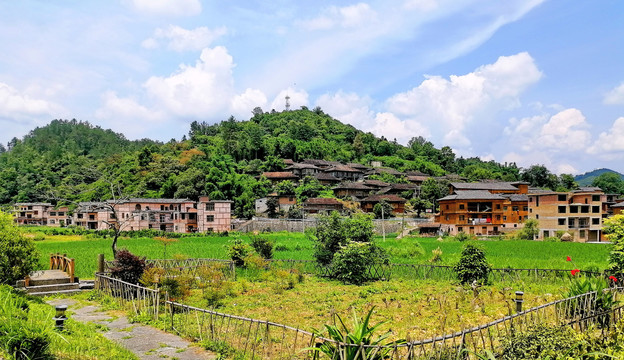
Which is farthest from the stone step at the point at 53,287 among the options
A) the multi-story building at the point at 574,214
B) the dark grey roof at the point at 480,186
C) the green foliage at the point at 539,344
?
the dark grey roof at the point at 480,186

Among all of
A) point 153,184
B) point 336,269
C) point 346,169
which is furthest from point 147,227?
point 336,269

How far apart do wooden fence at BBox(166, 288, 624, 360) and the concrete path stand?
0.50 metres

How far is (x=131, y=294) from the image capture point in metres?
14.5

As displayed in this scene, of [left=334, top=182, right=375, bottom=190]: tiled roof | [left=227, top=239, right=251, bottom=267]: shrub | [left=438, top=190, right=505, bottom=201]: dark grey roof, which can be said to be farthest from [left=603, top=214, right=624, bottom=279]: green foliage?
[left=334, top=182, right=375, bottom=190]: tiled roof

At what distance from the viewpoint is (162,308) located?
1445 cm

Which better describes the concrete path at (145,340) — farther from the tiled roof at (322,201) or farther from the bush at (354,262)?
the tiled roof at (322,201)

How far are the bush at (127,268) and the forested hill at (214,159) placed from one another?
2775 centimetres

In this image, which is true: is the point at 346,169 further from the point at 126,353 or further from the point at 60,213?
the point at 126,353

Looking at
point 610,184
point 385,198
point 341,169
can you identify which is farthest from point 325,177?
point 610,184

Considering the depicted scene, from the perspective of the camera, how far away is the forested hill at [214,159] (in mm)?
74562

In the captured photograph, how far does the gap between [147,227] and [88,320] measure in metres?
55.1

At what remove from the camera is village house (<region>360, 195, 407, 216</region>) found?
72.6 m

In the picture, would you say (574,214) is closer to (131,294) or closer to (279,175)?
(279,175)

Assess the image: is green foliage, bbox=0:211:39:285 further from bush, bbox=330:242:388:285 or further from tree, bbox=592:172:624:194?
tree, bbox=592:172:624:194
